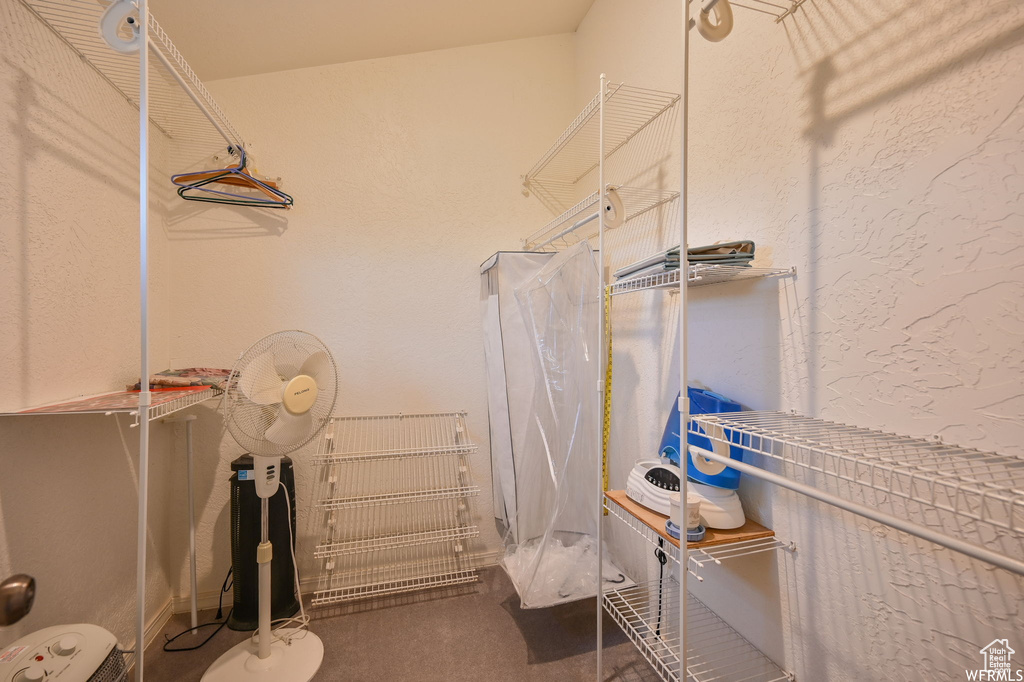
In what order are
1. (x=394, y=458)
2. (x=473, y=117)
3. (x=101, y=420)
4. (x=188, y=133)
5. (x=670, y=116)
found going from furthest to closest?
(x=473, y=117)
(x=394, y=458)
(x=188, y=133)
(x=670, y=116)
(x=101, y=420)

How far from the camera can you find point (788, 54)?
3.58ft

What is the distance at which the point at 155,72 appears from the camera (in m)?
1.67

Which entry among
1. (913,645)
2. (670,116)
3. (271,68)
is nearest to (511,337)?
(670,116)

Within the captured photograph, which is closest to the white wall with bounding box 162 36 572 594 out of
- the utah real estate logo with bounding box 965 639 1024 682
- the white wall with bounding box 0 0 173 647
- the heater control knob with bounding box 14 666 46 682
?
the white wall with bounding box 0 0 173 647

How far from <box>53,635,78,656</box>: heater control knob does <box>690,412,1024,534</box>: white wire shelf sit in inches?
66.0

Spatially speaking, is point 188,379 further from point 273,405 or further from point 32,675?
point 32,675

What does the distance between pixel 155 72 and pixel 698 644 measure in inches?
118

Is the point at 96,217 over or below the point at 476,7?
below

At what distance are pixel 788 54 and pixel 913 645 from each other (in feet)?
4.71

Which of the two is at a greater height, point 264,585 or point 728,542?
point 728,542

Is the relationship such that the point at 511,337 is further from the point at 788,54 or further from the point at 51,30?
the point at 51,30

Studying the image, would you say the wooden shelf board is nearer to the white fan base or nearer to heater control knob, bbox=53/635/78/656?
the white fan base

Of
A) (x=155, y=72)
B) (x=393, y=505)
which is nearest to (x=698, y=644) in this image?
(x=393, y=505)

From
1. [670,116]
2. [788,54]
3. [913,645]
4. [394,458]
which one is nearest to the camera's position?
[913,645]
